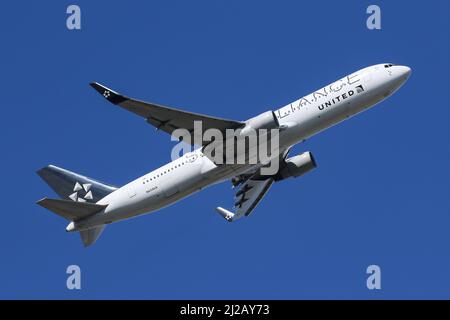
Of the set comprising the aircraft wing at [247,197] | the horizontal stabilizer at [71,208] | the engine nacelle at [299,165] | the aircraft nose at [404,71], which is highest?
the aircraft nose at [404,71]

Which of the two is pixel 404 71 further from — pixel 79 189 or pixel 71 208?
pixel 79 189

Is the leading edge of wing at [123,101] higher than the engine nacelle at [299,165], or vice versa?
the leading edge of wing at [123,101]

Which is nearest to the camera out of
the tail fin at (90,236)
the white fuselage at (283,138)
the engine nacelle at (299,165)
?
the white fuselage at (283,138)

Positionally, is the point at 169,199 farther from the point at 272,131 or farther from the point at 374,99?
the point at 374,99

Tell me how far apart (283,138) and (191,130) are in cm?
527

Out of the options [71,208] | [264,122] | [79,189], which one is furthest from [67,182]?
[264,122]

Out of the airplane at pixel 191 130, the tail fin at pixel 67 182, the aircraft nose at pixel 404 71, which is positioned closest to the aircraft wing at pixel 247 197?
the airplane at pixel 191 130

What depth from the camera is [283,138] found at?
50.5m

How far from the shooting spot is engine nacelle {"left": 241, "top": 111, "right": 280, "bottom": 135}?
164 feet

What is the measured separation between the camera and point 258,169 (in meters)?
58.1

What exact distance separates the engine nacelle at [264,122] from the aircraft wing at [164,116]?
0.63 metres

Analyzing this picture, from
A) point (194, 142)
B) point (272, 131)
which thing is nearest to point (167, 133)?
point (194, 142)

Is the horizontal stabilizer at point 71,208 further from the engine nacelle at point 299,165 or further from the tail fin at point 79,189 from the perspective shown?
the engine nacelle at point 299,165

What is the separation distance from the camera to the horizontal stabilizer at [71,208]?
51.8 metres
